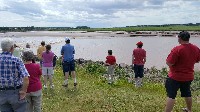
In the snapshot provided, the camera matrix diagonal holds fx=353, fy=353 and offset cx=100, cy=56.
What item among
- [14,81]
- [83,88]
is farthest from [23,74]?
[83,88]

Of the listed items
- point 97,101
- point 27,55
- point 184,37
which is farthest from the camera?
point 97,101

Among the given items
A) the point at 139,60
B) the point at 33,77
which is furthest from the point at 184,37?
the point at 139,60

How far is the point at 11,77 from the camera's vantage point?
632 cm

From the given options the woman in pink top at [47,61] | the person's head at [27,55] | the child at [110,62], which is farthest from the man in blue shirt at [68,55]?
the person's head at [27,55]

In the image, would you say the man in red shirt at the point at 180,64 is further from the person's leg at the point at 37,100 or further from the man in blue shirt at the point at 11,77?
the man in blue shirt at the point at 11,77

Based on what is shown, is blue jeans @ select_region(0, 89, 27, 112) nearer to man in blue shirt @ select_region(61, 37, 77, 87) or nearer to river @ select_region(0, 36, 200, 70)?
man in blue shirt @ select_region(61, 37, 77, 87)

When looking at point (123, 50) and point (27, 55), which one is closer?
point (27, 55)

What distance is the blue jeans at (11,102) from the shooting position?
6.40 meters

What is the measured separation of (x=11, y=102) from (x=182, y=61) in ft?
12.7

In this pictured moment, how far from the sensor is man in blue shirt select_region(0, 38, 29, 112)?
6312 mm

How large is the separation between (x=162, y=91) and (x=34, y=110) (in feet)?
23.4

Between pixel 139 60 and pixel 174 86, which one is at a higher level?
pixel 174 86

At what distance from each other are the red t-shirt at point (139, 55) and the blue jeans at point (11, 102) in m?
8.47

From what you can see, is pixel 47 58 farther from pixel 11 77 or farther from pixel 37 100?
pixel 11 77
